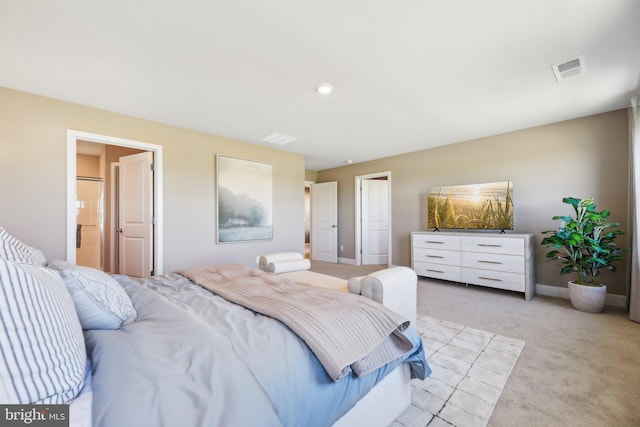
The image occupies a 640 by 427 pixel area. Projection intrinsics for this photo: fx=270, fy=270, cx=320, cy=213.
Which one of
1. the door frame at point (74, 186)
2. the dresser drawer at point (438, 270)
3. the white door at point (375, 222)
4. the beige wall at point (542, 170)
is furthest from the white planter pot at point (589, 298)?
the door frame at point (74, 186)

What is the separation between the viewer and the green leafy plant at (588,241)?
2.99m

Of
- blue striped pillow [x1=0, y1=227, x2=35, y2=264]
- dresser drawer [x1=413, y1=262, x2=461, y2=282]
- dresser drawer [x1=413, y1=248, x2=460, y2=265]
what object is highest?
blue striped pillow [x1=0, y1=227, x2=35, y2=264]

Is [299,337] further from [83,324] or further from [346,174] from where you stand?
[346,174]

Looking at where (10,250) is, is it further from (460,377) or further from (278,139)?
(278,139)

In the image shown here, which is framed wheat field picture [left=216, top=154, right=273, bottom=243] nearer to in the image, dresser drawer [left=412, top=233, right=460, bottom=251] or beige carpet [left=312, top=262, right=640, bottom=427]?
dresser drawer [left=412, top=233, right=460, bottom=251]

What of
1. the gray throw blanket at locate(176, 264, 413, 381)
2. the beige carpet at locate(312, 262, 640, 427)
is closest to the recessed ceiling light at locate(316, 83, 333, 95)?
the gray throw blanket at locate(176, 264, 413, 381)

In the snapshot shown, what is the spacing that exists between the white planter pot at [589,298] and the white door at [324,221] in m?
4.27

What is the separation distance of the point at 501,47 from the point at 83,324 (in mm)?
2981

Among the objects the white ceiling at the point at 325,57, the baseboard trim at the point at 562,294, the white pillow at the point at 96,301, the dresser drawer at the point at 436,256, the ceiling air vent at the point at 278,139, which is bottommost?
the baseboard trim at the point at 562,294

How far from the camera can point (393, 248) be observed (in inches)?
216

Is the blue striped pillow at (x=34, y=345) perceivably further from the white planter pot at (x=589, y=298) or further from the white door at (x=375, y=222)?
the white door at (x=375, y=222)

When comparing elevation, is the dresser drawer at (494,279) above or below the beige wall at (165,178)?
below

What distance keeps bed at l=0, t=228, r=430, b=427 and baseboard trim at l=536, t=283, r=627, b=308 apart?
350 centimetres

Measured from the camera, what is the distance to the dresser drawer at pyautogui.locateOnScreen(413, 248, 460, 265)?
13.8 feet
